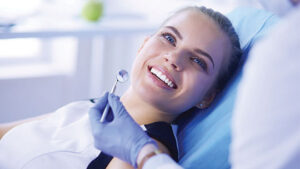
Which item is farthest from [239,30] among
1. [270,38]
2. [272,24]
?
[270,38]

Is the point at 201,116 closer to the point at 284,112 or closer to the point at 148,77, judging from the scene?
the point at 148,77

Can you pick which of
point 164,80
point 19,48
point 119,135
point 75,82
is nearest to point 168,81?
point 164,80

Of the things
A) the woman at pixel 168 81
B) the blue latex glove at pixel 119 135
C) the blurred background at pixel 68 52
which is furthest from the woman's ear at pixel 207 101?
the blurred background at pixel 68 52

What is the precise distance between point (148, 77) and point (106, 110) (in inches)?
6.2

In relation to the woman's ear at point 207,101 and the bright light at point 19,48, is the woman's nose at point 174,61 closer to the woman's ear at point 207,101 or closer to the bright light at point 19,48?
the woman's ear at point 207,101

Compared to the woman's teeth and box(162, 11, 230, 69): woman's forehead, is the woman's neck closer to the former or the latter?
the woman's teeth

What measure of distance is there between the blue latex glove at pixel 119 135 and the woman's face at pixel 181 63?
0.45 feet

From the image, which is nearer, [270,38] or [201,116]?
[270,38]

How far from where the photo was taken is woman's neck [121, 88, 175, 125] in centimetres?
114

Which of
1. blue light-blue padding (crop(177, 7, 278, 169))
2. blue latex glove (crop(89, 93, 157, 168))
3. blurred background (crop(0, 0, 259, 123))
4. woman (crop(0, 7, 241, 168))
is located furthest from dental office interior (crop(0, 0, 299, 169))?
blue latex glove (crop(89, 93, 157, 168))

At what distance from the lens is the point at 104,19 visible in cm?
227

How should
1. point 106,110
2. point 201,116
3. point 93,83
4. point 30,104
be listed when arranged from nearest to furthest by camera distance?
point 106,110
point 201,116
point 30,104
point 93,83

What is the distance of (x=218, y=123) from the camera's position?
3.52 ft

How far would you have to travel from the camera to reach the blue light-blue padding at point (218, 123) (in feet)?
3.35
